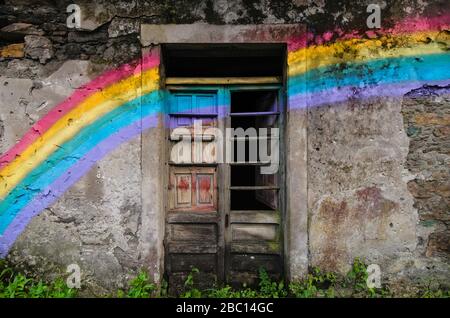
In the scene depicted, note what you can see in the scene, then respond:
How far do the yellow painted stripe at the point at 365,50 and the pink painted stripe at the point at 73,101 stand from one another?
1.20m

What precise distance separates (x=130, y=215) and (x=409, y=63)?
2.63 m

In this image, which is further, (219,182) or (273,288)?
(219,182)

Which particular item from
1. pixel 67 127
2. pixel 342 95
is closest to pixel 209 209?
pixel 67 127

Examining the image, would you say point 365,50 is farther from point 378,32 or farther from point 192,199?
point 192,199

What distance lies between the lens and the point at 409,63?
325 cm

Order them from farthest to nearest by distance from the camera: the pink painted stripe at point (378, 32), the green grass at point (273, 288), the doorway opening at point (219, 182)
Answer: the doorway opening at point (219, 182)
the pink painted stripe at point (378, 32)
the green grass at point (273, 288)

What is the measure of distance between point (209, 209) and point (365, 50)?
1897 millimetres

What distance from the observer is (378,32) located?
328cm

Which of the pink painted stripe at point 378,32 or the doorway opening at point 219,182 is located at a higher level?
the pink painted stripe at point 378,32

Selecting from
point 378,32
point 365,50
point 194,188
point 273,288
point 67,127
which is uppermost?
point 378,32

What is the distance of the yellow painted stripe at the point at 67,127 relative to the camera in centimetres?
330

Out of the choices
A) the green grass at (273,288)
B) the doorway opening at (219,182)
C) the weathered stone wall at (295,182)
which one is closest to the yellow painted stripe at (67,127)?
the weathered stone wall at (295,182)

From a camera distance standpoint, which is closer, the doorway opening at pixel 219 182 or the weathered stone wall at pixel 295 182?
the weathered stone wall at pixel 295 182

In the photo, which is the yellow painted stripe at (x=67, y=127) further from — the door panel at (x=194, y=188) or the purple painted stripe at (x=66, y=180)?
the door panel at (x=194, y=188)
